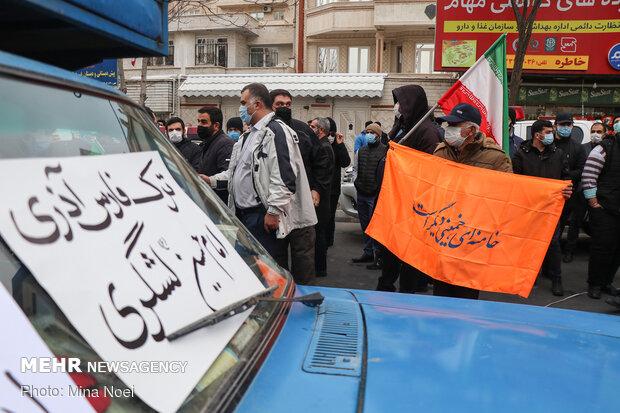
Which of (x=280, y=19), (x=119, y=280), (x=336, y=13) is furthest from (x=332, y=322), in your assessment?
(x=280, y=19)

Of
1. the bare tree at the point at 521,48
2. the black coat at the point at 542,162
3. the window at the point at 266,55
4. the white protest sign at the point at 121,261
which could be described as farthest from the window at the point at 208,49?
the white protest sign at the point at 121,261

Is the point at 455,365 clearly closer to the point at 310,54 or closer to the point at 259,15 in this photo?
the point at 310,54

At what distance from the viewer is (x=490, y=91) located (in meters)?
4.67

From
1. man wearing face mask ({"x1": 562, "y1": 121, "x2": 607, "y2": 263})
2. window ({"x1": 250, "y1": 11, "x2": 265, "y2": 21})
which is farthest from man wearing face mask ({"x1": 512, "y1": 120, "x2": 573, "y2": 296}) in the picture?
window ({"x1": 250, "y1": 11, "x2": 265, "y2": 21})

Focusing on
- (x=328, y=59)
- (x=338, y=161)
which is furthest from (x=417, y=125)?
(x=328, y=59)

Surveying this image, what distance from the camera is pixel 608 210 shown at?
18.4 ft

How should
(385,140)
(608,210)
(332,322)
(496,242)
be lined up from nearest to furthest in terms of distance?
(332,322)
(496,242)
(608,210)
(385,140)

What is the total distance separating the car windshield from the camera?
97cm

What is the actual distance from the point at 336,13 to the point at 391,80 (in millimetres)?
7348

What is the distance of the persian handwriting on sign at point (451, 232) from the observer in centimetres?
361

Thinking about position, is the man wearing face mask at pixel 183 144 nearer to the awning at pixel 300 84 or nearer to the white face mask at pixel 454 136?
the white face mask at pixel 454 136

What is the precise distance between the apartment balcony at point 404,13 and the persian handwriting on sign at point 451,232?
23080mm

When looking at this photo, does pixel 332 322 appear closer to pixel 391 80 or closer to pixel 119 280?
pixel 119 280

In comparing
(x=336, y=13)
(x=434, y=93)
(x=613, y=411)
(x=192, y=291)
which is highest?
(x=336, y=13)
